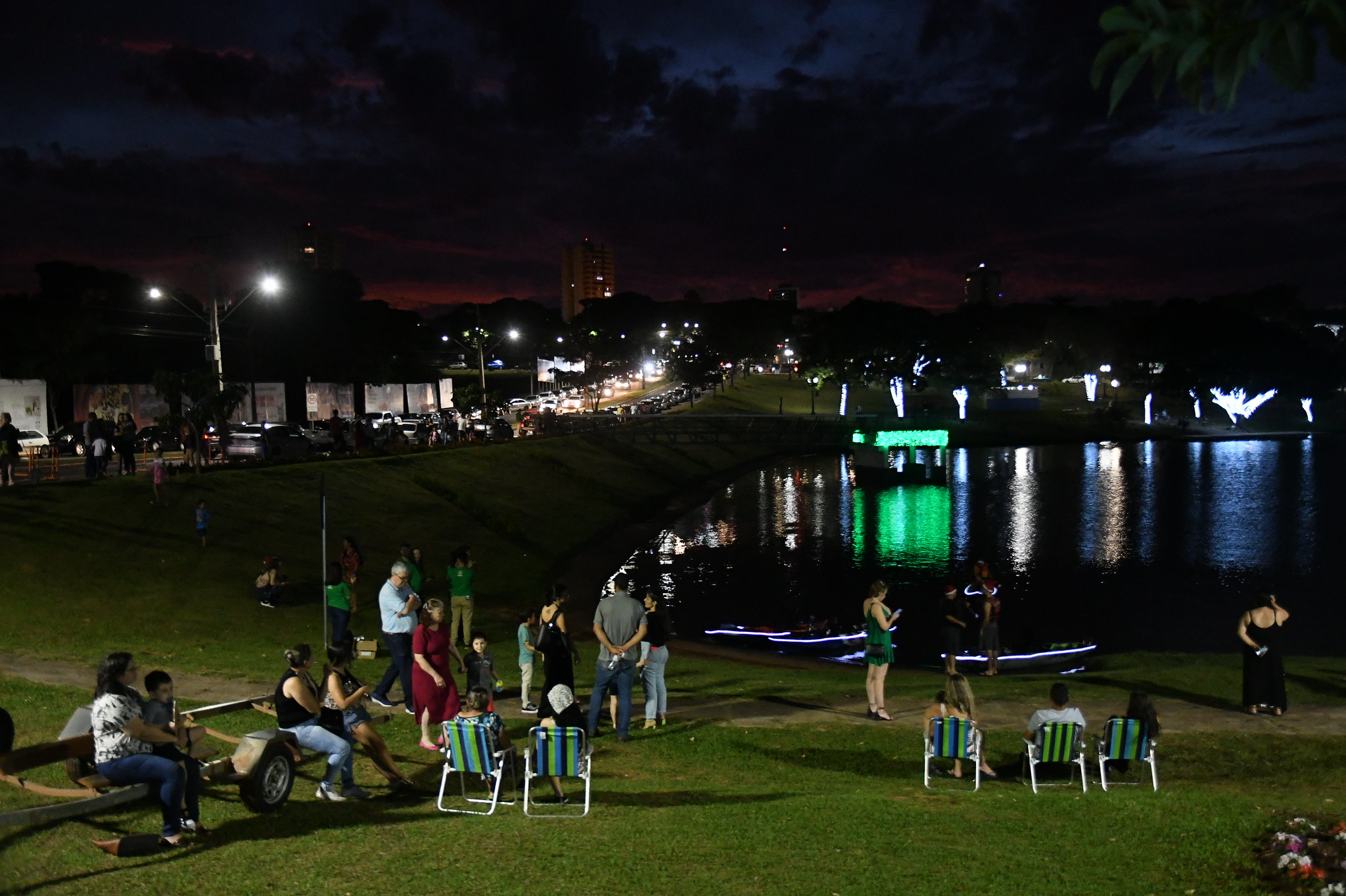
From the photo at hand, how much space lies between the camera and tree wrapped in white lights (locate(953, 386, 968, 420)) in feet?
427

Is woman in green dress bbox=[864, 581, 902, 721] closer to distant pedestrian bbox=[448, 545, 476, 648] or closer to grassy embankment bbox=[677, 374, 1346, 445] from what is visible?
distant pedestrian bbox=[448, 545, 476, 648]

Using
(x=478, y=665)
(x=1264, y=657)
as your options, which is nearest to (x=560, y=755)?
(x=478, y=665)

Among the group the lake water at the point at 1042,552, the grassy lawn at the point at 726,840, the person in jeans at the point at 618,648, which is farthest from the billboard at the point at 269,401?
the grassy lawn at the point at 726,840

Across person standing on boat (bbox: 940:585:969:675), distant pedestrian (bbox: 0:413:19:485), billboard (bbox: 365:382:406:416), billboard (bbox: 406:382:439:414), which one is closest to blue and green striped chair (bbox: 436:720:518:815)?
person standing on boat (bbox: 940:585:969:675)

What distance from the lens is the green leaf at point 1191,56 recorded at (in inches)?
149

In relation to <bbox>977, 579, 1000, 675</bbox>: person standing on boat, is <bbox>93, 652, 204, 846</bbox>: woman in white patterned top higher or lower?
higher

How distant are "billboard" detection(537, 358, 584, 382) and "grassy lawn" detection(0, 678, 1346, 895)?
469ft

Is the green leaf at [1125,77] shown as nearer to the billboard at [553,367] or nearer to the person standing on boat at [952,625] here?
the person standing on boat at [952,625]

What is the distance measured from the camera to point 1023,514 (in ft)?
190

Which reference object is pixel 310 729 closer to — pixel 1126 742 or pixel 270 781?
pixel 270 781

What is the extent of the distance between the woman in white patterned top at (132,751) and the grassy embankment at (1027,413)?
357 ft

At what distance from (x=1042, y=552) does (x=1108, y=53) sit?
43.9 m

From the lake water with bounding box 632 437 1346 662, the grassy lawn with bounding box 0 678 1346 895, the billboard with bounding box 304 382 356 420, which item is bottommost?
the lake water with bounding box 632 437 1346 662

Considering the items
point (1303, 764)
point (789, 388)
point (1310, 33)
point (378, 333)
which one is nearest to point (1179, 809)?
point (1303, 764)
